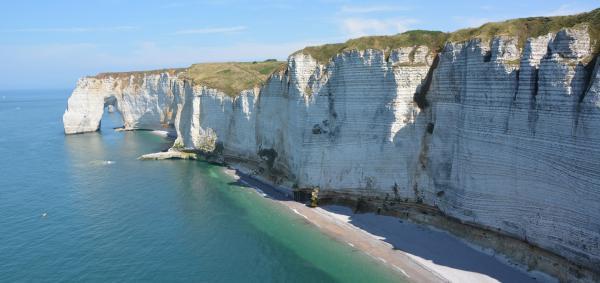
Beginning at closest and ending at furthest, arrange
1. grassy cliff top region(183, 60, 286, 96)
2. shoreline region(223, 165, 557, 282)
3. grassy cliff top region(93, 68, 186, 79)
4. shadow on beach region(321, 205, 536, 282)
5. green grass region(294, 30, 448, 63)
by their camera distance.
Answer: shoreline region(223, 165, 557, 282) < shadow on beach region(321, 205, 536, 282) < green grass region(294, 30, 448, 63) < grassy cliff top region(183, 60, 286, 96) < grassy cliff top region(93, 68, 186, 79)

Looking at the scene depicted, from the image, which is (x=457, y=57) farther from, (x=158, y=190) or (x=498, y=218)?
(x=158, y=190)

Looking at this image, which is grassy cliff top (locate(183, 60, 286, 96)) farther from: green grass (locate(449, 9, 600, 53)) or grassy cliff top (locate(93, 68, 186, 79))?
green grass (locate(449, 9, 600, 53))

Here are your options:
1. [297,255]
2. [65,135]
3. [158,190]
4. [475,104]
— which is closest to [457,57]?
[475,104]

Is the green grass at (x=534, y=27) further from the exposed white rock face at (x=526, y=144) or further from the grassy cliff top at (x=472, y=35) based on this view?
the exposed white rock face at (x=526, y=144)

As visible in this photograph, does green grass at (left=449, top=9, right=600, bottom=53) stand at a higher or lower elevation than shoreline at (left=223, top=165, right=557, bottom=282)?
higher

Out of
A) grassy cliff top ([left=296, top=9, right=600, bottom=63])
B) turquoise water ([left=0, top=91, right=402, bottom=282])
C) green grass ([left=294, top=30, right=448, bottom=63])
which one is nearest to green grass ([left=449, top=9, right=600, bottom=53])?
grassy cliff top ([left=296, top=9, right=600, bottom=63])

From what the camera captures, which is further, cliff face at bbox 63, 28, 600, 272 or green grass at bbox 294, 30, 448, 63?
green grass at bbox 294, 30, 448, 63

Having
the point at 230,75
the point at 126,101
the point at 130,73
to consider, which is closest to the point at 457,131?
the point at 230,75

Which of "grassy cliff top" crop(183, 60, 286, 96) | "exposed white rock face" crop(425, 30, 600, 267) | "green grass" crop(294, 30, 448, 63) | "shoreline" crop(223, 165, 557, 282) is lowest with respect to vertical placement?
"shoreline" crop(223, 165, 557, 282)
